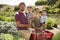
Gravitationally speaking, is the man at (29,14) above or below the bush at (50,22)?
above

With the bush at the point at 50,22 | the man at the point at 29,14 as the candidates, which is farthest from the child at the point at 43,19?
the man at the point at 29,14

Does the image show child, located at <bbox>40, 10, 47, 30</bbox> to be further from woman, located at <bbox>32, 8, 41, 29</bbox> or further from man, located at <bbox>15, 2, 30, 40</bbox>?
man, located at <bbox>15, 2, 30, 40</bbox>

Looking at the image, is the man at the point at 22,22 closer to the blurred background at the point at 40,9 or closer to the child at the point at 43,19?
the blurred background at the point at 40,9

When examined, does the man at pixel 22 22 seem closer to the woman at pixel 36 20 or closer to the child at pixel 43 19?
the woman at pixel 36 20

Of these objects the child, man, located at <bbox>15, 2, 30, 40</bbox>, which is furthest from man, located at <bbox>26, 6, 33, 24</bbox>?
the child

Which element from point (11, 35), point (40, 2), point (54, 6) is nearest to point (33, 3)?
point (40, 2)

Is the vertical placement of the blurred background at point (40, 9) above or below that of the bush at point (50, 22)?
above

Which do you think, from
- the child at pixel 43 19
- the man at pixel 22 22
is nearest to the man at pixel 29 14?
the man at pixel 22 22

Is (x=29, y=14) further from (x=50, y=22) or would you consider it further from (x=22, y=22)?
(x=50, y=22)

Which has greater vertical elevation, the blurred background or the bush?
the blurred background

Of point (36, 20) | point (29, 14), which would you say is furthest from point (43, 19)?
point (29, 14)

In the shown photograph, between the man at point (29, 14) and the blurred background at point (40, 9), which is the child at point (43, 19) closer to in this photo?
the blurred background at point (40, 9)

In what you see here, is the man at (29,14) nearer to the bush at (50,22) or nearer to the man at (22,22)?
the man at (22,22)

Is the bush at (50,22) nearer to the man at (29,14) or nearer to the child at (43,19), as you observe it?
the child at (43,19)
